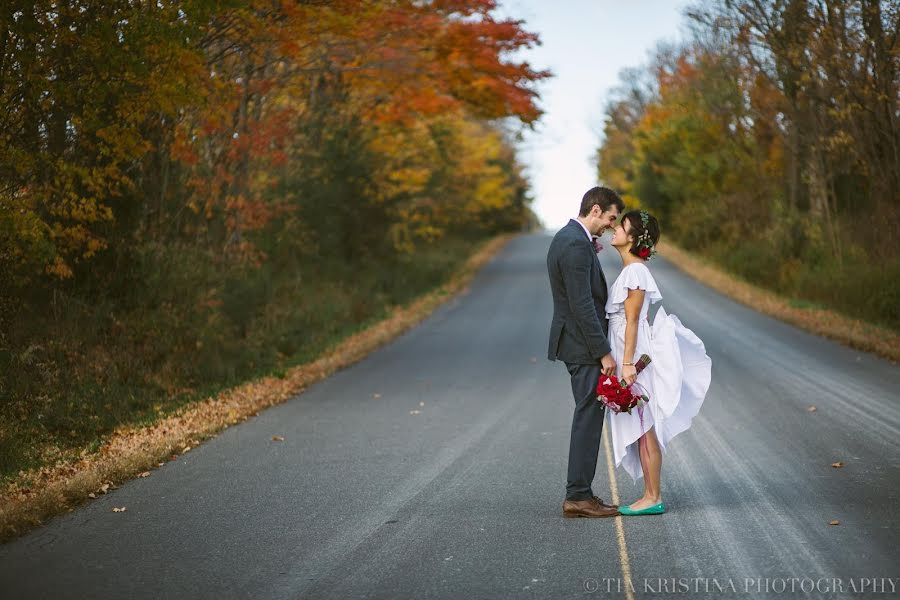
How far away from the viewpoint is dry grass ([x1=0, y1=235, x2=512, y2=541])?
729 cm

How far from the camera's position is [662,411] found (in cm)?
682

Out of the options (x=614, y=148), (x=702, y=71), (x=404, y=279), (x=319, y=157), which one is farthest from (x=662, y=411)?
(x=614, y=148)

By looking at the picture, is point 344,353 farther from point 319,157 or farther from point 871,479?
point 871,479

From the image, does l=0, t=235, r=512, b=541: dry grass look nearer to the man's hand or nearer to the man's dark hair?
the man's hand

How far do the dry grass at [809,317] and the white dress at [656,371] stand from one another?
913 centimetres

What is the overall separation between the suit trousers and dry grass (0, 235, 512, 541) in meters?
3.78

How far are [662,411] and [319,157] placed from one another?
1757cm

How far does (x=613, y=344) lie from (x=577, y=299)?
448 millimetres

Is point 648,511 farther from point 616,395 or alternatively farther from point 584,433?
point 616,395

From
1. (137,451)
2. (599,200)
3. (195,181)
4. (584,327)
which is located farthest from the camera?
(195,181)

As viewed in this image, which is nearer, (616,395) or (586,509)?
(616,395)

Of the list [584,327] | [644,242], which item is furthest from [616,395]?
[644,242]

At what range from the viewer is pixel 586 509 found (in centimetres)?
681

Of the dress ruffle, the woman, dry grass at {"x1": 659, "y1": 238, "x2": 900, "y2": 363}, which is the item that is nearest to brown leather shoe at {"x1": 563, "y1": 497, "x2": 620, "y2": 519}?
the woman
